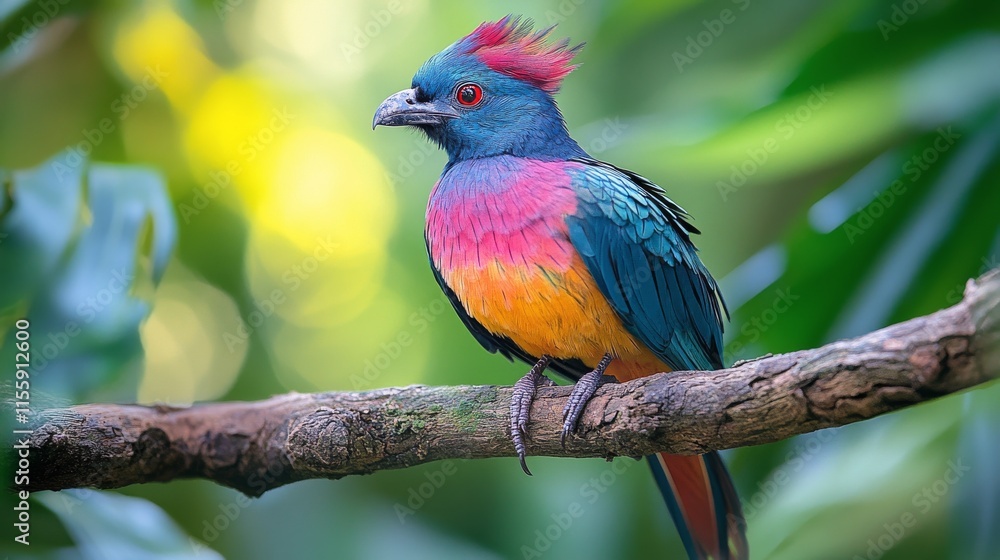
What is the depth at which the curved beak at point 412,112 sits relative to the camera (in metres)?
3.15

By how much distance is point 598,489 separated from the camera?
437 cm

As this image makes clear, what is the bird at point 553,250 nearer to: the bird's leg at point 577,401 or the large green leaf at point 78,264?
the bird's leg at point 577,401

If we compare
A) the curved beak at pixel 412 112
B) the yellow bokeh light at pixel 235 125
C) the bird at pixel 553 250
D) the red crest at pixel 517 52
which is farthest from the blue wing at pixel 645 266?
the yellow bokeh light at pixel 235 125

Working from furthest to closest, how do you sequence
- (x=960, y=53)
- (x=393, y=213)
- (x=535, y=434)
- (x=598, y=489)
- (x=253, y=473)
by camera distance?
(x=393, y=213) → (x=598, y=489) → (x=960, y=53) → (x=253, y=473) → (x=535, y=434)

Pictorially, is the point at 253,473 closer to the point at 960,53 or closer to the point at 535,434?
the point at 535,434

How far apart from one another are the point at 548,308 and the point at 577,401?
345 mm

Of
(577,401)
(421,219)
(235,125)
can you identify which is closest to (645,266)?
(577,401)

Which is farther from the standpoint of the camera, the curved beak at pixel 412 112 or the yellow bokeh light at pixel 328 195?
the yellow bokeh light at pixel 328 195

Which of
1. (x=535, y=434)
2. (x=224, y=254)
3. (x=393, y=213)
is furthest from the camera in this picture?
(x=393, y=213)

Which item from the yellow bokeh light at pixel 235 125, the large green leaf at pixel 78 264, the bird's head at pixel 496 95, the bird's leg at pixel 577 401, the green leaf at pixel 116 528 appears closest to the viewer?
the bird's leg at pixel 577 401

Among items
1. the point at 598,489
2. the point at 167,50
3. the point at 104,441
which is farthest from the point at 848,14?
the point at 167,50

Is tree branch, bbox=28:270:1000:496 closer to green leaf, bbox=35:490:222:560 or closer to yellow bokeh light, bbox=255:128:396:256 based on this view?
green leaf, bbox=35:490:222:560

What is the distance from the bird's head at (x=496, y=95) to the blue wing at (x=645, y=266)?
330 millimetres

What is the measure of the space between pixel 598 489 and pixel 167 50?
3.78 meters
